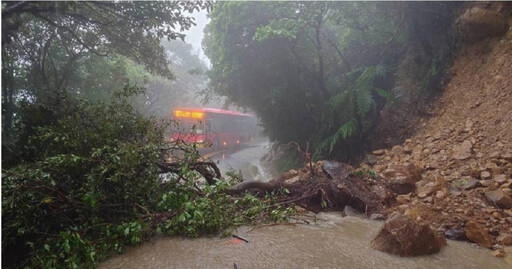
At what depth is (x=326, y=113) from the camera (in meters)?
9.12

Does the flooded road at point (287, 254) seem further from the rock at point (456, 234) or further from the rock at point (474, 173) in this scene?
the rock at point (474, 173)

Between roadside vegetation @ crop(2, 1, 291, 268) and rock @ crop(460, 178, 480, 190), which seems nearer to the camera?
roadside vegetation @ crop(2, 1, 291, 268)

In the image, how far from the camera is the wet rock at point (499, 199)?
135 inches

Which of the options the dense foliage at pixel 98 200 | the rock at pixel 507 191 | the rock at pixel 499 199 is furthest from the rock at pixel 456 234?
the dense foliage at pixel 98 200

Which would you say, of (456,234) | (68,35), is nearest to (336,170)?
(456,234)

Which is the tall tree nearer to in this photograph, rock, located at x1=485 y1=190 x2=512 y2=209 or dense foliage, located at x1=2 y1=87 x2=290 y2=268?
dense foliage, located at x1=2 y1=87 x2=290 y2=268

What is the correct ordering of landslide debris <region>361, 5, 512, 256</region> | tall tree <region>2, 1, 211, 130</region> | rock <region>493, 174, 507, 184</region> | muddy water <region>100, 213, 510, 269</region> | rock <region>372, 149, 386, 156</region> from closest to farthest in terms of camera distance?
muddy water <region>100, 213, 510, 269</region> → landslide debris <region>361, 5, 512, 256</region> → rock <region>493, 174, 507, 184</region> → rock <region>372, 149, 386, 156</region> → tall tree <region>2, 1, 211, 130</region>

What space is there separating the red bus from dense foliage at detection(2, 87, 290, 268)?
9.09 metres

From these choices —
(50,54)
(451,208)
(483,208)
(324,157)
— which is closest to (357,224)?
(451,208)

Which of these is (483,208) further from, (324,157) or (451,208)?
(324,157)

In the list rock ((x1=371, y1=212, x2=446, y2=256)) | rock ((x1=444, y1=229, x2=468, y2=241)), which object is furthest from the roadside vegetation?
rock ((x1=444, y1=229, x2=468, y2=241))

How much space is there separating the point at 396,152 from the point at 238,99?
330 inches

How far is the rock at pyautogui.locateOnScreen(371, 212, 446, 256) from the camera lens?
2801mm

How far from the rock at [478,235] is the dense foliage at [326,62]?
4504 millimetres
